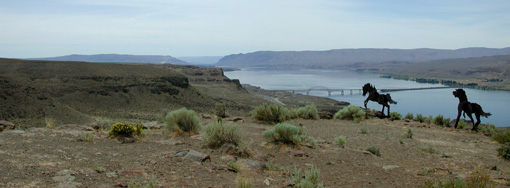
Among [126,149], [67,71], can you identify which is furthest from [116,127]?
[67,71]

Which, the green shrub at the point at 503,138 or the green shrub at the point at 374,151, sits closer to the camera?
the green shrub at the point at 374,151

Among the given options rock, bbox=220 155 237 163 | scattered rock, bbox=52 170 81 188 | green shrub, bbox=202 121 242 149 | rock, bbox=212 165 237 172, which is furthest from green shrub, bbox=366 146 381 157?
scattered rock, bbox=52 170 81 188

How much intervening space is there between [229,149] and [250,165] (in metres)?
1.27

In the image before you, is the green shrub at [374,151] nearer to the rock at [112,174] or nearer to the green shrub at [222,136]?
the green shrub at [222,136]

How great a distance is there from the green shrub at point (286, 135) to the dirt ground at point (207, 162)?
12.8 inches

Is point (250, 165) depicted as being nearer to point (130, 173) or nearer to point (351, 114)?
point (130, 173)

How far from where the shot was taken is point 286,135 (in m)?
10.3

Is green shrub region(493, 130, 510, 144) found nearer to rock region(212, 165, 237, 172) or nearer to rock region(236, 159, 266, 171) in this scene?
rock region(236, 159, 266, 171)

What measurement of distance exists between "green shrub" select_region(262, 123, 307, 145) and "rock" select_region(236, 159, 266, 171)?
2255mm

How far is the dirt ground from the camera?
6.40m

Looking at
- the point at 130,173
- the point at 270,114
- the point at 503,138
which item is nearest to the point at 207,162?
the point at 130,173

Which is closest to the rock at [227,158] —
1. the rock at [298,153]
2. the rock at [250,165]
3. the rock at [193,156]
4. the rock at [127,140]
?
the rock at [250,165]

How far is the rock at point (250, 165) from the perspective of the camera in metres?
7.72

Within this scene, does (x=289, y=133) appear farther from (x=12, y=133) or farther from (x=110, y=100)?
(x=110, y=100)
